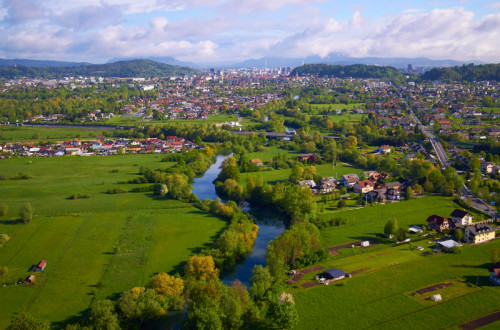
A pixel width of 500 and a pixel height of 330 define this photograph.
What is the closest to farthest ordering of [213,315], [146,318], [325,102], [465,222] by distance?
[213,315], [146,318], [465,222], [325,102]

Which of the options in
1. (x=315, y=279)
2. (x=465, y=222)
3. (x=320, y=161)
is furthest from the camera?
(x=320, y=161)

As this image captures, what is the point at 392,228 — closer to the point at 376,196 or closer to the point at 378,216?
the point at 378,216

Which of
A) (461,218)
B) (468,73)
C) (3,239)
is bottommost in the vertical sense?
(3,239)

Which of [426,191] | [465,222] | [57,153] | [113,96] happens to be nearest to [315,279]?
[465,222]

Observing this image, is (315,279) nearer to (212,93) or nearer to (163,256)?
(163,256)

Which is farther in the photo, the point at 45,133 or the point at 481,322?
the point at 45,133

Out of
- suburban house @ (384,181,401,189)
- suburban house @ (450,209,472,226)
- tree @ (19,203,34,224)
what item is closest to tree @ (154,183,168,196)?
tree @ (19,203,34,224)

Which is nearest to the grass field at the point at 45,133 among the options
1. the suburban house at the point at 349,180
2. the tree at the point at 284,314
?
the suburban house at the point at 349,180

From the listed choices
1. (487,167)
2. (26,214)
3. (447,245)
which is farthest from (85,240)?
(487,167)
